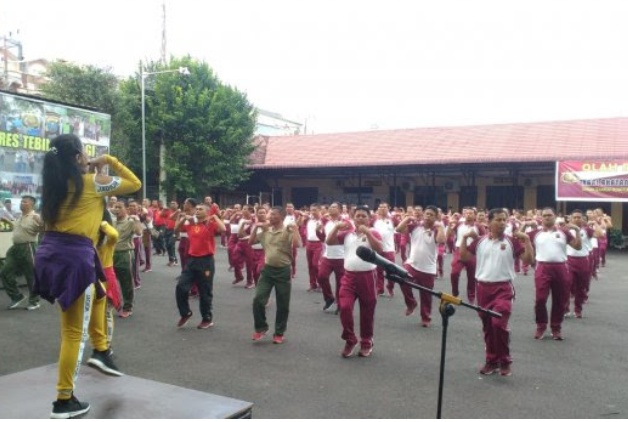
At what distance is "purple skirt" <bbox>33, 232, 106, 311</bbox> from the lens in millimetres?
3400

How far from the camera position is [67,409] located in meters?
3.34

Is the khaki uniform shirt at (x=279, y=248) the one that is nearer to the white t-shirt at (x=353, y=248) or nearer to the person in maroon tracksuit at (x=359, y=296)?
the white t-shirt at (x=353, y=248)

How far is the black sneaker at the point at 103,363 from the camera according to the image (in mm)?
4051

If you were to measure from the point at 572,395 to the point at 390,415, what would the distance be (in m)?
1.81

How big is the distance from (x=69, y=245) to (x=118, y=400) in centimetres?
113

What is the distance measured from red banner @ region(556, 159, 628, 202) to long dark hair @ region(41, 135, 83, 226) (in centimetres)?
1860

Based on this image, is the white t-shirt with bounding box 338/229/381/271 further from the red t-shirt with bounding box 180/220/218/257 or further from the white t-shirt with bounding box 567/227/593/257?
the white t-shirt with bounding box 567/227/593/257

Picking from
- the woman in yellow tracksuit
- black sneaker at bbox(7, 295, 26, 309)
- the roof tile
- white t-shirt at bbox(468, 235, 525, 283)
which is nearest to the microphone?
the woman in yellow tracksuit

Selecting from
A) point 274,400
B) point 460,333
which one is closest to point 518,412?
point 274,400

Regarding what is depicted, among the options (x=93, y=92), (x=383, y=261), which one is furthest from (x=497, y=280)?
(x=93, y=92)

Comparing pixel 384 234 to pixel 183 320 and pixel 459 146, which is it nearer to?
pixel 183 320

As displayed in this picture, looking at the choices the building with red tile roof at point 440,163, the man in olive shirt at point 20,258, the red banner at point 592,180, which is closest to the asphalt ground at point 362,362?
the man in olive shirt at point 20,258

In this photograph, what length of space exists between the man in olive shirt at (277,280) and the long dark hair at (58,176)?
A: 3519mm

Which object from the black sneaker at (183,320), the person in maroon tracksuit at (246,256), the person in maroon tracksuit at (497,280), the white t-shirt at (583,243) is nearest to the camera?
the person in maroon tracksuit at (497,280)
